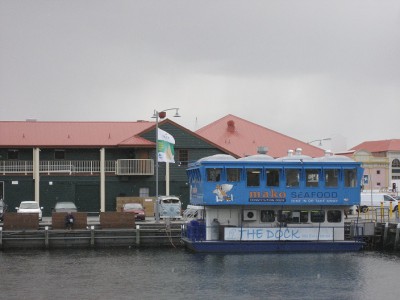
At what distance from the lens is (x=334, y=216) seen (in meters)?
58.9

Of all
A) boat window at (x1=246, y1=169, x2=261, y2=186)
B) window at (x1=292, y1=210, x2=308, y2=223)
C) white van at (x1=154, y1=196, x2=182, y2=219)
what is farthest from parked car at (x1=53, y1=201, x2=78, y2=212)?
window at (x1=292, y1=210, x2=308, y2=223)

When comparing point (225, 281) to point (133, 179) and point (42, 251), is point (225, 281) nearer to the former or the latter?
point (42, 251)

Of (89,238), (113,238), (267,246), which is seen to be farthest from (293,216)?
→ (89,238)

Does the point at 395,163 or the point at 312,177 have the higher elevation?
the point at 395,163

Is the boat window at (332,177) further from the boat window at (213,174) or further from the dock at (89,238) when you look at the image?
the dock at (89,238)

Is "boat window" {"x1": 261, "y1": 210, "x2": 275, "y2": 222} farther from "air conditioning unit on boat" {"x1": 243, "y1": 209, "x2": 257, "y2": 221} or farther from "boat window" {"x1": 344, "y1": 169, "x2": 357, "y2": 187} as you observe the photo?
"boat window" {"x1": 344, "y1": 169, "x2": 357, "y2": 187}

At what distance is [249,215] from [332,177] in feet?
19.0

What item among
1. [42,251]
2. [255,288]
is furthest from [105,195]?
[255,288]

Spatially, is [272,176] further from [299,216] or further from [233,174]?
[299,216]

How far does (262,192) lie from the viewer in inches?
2261

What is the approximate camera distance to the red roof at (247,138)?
89.9 metres

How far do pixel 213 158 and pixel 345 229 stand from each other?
1055cm

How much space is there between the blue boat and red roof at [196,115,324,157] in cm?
2982

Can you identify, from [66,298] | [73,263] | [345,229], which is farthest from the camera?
[345,229]
